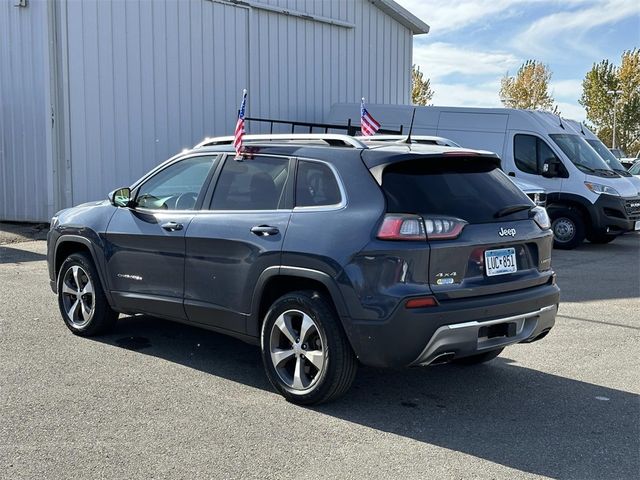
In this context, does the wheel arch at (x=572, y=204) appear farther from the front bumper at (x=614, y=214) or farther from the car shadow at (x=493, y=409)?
the car shadow at (x=493, y=409)

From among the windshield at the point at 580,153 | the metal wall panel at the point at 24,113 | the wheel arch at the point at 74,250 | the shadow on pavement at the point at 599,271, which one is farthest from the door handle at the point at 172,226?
the windshield at the point at 580,153

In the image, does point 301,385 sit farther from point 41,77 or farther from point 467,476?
point 41,77

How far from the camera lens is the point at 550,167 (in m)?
13.8

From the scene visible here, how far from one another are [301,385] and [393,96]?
1841cm

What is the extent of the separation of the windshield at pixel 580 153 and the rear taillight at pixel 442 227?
33.2ft

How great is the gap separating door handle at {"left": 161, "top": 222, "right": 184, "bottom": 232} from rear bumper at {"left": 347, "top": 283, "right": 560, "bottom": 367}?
1761mm

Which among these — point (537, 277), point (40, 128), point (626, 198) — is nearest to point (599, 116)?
point (626, 198)

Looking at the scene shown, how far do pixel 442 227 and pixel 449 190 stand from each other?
0.38m

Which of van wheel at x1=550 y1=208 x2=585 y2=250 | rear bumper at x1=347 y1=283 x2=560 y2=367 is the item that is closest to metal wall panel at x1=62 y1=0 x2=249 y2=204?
van wheel at x1=550 y1=208 x2=585 y2=250

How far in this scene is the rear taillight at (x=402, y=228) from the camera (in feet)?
14.5

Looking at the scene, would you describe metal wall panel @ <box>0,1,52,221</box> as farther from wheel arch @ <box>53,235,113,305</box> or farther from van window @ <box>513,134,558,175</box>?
van window @ <box>513,134,558,175</box>

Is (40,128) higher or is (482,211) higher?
(40,128)

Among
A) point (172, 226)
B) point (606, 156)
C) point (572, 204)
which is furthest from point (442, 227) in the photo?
point (606, 156)

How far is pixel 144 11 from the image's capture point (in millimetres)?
15383
